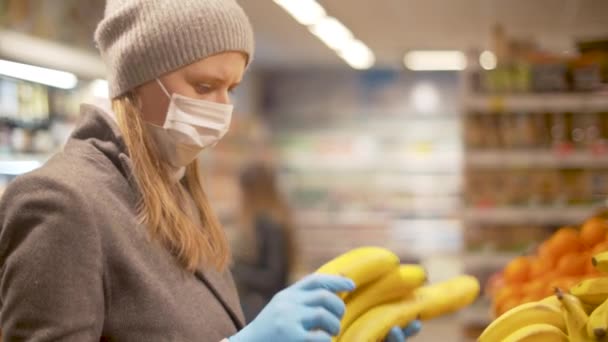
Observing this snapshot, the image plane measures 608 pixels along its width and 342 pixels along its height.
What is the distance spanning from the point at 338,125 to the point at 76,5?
7.49 m

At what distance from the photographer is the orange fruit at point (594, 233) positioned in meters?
2.62

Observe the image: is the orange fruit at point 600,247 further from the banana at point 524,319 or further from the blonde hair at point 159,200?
the blonde hair at point 159,200

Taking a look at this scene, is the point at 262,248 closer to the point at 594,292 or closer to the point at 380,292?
the point at 380,292

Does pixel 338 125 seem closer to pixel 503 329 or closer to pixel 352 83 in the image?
pixel 352 83

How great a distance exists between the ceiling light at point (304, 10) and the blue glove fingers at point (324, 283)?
21.8ft

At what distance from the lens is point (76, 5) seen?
721 cm

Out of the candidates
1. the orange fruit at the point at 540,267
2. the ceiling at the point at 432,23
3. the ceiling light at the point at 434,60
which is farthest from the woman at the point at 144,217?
the ceiling light at the point at 434,60

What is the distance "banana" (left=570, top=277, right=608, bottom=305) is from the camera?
6.04ft

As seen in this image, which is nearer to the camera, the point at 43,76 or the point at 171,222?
the point at 171,222

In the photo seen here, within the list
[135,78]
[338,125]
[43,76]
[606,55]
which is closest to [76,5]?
[43,76]

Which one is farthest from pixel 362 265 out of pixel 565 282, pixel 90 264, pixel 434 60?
pixel 434 60

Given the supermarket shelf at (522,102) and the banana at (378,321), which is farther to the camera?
the supermarket shelf at (522,102)

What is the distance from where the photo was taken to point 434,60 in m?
13.2

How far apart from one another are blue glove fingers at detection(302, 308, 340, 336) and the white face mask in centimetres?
48
